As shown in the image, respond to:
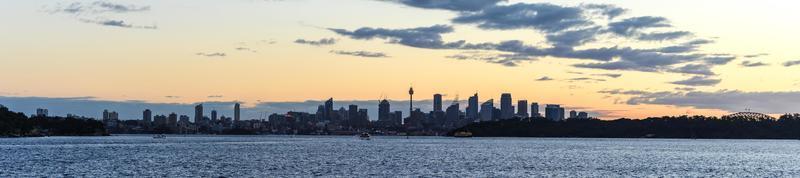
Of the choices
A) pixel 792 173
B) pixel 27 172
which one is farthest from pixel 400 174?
pixel 792 173

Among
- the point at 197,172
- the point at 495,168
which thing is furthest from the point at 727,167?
the point at 197,172

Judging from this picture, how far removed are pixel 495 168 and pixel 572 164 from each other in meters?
18.9

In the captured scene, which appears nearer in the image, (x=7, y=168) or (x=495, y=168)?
(x=7, y=168)

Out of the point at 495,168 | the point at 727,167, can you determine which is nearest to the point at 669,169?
the point at 727,167

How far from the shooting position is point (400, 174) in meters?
113

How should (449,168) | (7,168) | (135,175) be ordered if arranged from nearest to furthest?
1. (135,175)
2. (7,168)
3. (449,168)

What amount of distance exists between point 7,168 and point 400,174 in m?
44.2

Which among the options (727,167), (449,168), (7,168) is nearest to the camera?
(7,168)

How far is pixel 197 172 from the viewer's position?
11331cm

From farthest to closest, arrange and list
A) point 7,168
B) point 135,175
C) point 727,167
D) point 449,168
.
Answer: point 727,167
point 449,168
point 7,168
point 135,175

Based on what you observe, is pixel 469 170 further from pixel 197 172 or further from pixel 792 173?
pixel 792 173

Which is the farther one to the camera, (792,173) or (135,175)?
(792,173)

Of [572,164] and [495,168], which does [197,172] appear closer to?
[495,168]

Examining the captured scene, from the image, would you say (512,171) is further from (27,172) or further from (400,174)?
(27,172)
